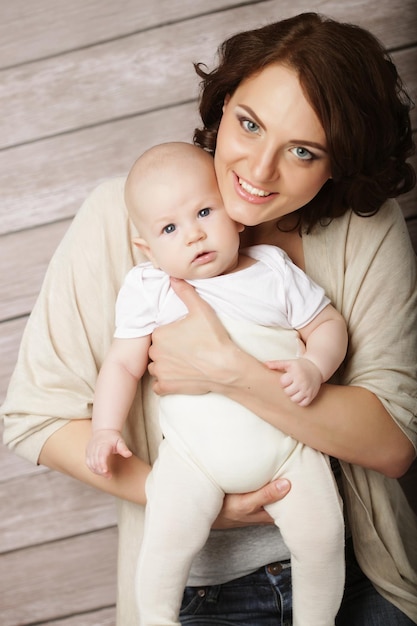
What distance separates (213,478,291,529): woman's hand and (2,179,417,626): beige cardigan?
18 cm

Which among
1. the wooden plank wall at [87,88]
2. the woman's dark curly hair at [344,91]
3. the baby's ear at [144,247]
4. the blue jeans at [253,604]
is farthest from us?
the wooden plank wall at [87,88]

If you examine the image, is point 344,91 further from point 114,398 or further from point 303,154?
point 114,398

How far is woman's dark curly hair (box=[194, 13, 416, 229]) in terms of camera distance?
3.83 feet

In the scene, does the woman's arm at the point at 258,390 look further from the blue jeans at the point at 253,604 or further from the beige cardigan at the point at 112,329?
the blue jeans at the point at 253,604

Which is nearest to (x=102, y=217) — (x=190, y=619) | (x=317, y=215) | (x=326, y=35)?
(x=317, y=215)

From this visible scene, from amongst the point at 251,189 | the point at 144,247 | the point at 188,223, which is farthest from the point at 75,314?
the point at 251,189

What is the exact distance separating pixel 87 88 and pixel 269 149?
2.47ft

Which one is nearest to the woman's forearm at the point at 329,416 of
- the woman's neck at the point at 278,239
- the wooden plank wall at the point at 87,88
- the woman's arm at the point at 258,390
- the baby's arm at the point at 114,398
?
the woman's arm at the point at 258,390

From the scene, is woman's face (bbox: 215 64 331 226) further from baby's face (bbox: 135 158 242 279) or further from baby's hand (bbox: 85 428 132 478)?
baby's hand (bbox: 85 428 132 478)

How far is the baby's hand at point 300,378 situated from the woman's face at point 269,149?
0.76 ft

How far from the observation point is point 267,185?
121cm

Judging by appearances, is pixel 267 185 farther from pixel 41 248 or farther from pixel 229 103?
pixel 41 248

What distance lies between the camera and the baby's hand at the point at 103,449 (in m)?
1.22

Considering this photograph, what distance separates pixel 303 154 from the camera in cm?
121
